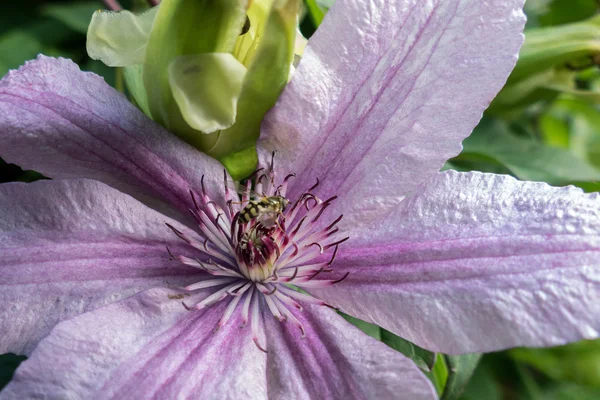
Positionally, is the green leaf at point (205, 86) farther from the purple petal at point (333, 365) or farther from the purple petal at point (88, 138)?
the purple petal at point (333, 365)

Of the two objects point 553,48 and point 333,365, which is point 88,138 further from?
point 553,48

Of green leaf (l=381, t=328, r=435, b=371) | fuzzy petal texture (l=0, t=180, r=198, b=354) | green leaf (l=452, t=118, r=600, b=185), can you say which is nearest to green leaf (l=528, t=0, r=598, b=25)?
green leaf (l=452, t=118, r=600, b=185)

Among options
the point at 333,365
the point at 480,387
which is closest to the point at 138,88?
the point at 333,365

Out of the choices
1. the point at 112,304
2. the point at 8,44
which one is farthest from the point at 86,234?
the point at 8,44

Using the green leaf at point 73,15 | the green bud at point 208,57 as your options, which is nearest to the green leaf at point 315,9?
the green bud at point 208,57

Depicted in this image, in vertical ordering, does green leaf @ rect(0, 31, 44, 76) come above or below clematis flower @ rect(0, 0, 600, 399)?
above

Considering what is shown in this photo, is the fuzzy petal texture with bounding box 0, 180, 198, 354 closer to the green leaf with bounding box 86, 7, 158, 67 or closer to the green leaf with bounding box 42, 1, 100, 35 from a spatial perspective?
the green leaf with bounding box 86, 7, 158, 67

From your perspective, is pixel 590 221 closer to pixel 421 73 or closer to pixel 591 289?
pixel 591 289

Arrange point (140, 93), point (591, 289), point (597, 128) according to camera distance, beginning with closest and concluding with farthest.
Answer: point (591, 289)
point (140, 93)
point (597, 128)
